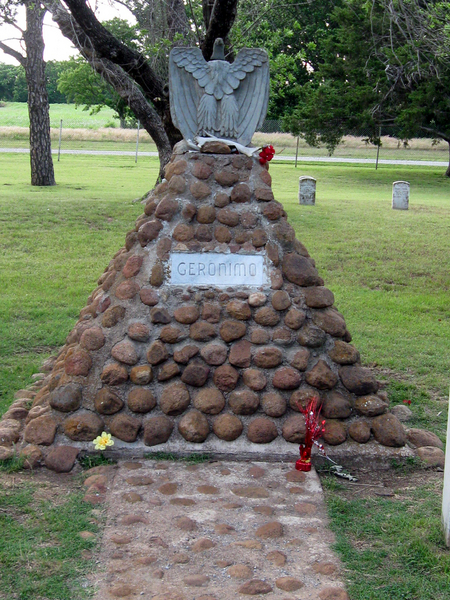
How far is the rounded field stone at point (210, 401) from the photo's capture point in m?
4.59

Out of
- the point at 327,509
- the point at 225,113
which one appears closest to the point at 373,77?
the point at 225,113

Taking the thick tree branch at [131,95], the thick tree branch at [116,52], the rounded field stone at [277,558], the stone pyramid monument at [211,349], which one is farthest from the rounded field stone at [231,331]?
the thick tree branch at [131,95]

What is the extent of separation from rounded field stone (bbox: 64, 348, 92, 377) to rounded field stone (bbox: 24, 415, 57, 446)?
338 millimetres

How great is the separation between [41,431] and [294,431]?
1.62 metres

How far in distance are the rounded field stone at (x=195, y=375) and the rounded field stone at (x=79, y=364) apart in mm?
635

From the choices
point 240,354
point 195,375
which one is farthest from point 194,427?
point 240,354

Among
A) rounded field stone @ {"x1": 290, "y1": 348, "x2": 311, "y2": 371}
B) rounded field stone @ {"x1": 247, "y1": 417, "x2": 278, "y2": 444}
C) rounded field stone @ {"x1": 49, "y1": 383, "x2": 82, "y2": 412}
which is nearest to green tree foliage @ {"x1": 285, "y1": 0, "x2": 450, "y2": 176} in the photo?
rounded field stone @ {"x1": 290, "y1": 348, "x2": 311, "y2": 371}

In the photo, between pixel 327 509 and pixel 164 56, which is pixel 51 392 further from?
pixel 164 56

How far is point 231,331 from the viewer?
186 inches

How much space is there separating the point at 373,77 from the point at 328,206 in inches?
460

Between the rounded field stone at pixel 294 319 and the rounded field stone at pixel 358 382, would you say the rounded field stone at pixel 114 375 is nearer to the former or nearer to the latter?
the rounded field stone at pixel 294 319

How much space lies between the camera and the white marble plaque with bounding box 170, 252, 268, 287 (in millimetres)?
4848

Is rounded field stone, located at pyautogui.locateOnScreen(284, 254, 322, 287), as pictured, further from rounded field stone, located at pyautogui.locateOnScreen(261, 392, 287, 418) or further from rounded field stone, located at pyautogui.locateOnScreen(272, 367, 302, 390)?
rounded field stone, located at pyautogui.locateOnScreen(261, 392, 287, 418)

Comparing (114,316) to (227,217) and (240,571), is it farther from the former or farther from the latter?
Answer: (240,571)
